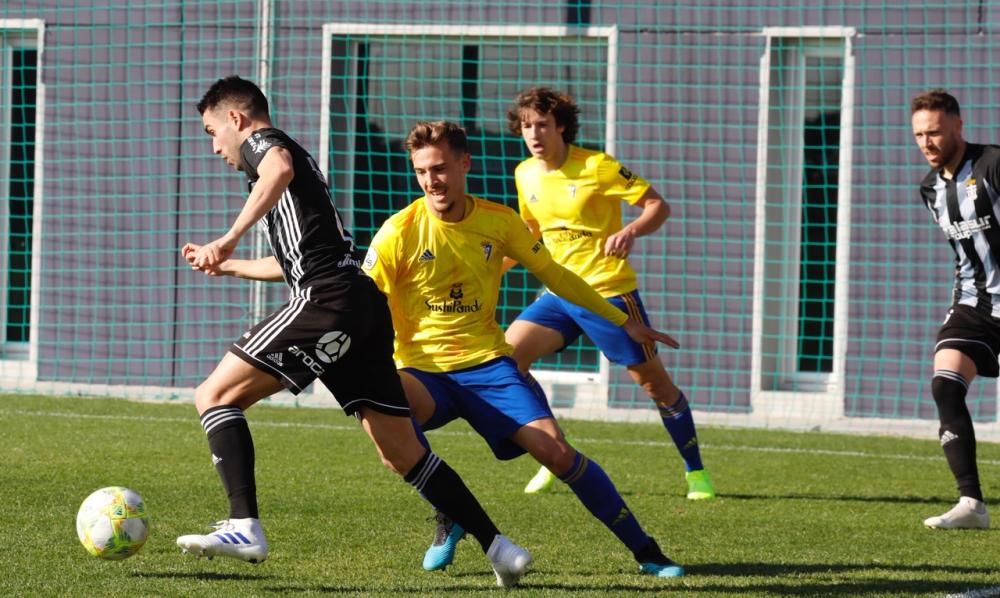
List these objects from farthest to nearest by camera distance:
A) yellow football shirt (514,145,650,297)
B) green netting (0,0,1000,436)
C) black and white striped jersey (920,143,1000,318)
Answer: green netting (0,0,1000,436)
yellow football shirt (514,145,650,297)
black and white striped jersey (920,143,1000,318)

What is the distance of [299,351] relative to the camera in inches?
189

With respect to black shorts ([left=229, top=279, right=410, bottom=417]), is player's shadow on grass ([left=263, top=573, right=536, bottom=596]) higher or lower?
lower

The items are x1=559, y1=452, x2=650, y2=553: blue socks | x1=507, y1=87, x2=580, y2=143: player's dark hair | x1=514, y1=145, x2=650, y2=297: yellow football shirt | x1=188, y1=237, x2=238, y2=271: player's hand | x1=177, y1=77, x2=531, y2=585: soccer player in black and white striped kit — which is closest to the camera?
x1=188, y1=237, x2=238, y2=271: player's hand

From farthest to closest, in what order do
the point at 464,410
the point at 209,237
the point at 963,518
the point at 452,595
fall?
the point at 209,237 → the point at 963,518 → the point at 464,410 → the point at 452,595

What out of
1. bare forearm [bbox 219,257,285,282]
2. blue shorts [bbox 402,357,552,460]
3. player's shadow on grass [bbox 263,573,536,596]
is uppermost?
bare forearm [bbox 219,257,285,282]

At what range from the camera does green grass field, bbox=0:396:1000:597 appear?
198 inches

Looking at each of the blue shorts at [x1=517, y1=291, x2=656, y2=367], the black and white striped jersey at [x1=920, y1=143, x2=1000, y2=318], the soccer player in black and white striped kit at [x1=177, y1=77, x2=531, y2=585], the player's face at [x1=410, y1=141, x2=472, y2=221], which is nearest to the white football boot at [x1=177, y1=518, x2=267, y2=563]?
the soccer player in black and white striped kit at [x1=177, y1=77, x2=531, y2=585]

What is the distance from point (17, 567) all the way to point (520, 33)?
25.0 feet

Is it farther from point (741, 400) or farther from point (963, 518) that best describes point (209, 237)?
point (963, 518)

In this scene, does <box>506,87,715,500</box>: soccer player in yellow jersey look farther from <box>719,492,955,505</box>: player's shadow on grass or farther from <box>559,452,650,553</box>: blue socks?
<box>559,452,650,553</box>: blue socks

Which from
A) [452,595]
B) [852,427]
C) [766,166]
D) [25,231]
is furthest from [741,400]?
[452,595]

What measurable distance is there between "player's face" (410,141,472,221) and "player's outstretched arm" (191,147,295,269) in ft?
1.84

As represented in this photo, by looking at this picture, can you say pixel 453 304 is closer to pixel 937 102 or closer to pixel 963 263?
pixel 937 102

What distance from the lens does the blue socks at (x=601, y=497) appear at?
5133 millimetres
